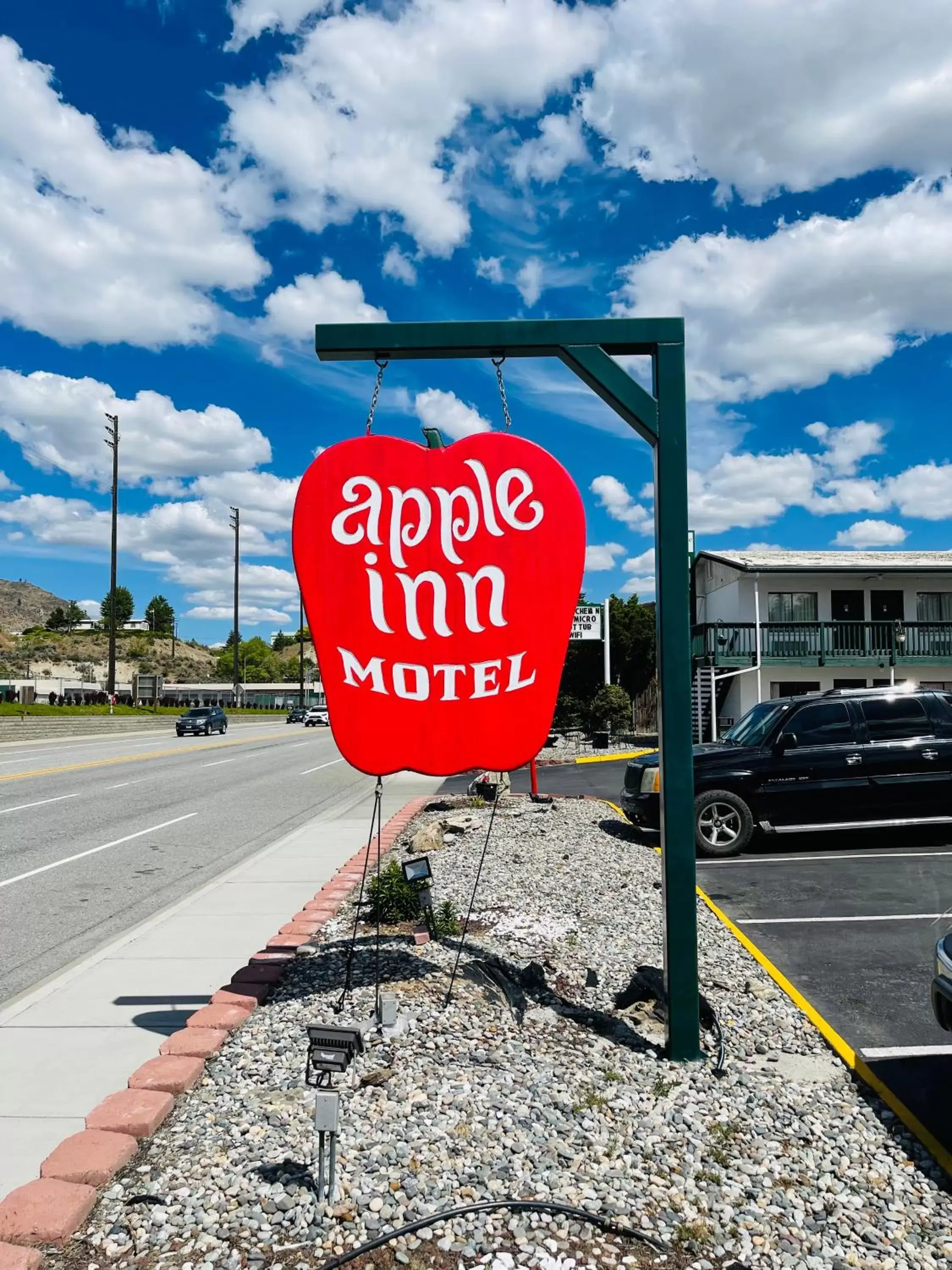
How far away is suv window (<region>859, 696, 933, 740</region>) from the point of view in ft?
34.4

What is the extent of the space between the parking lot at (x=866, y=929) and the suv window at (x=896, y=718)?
3.65 feet

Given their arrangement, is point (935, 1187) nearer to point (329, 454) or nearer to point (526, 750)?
point (526, 750)

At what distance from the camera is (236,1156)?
11.0 feet

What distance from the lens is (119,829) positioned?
12719 mm

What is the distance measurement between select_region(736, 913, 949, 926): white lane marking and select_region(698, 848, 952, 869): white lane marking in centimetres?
223

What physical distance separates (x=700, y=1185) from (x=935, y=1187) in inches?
34.9

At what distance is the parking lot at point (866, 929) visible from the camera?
4.54 metres

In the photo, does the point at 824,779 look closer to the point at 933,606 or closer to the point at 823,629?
the point at 823,629

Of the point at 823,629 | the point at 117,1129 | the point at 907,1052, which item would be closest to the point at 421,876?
the point at 117,1129

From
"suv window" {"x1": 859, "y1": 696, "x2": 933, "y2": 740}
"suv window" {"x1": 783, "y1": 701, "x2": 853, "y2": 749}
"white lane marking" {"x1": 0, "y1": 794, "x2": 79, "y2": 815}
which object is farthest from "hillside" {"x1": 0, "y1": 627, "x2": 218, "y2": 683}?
"suv window" {"x1": 859, "y1": 696, "x2": 933, "y2": 740}

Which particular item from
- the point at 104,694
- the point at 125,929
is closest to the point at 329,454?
the point at 125,929

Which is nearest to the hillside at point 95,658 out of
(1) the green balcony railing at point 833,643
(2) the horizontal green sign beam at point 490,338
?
(1) the green balcony railing at point 833,643

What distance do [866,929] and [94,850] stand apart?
8678 mm

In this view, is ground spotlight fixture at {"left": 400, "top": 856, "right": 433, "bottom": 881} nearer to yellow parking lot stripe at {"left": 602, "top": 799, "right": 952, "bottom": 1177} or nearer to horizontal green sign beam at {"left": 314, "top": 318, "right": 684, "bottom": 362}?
yellow parking lot stripe at {"left": 602, "top": 799, "right": 952, "bottom": 1177}
